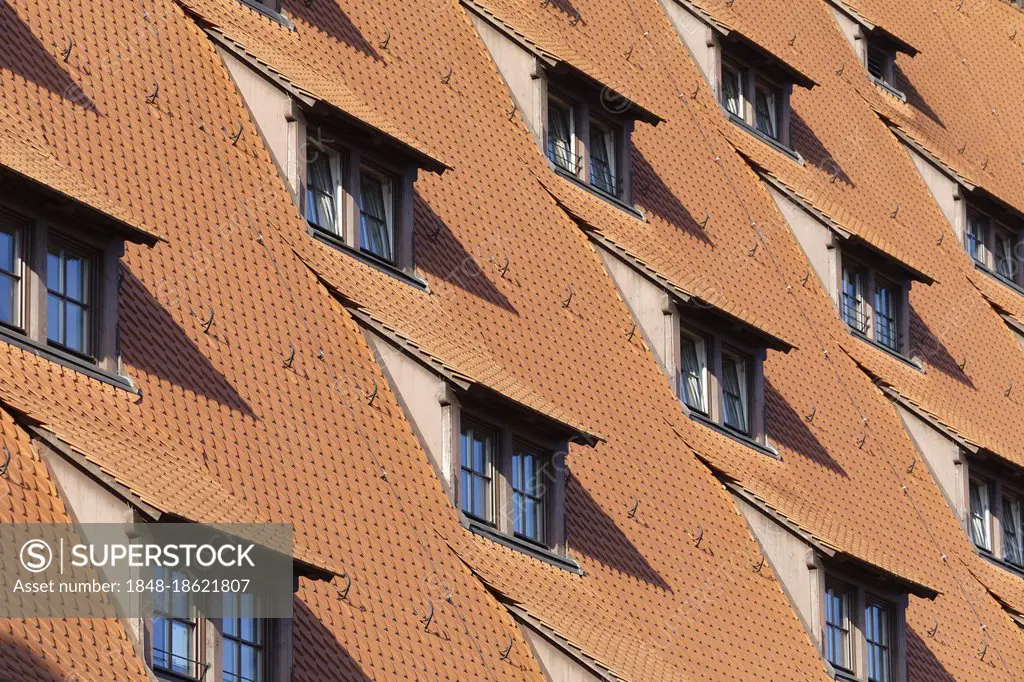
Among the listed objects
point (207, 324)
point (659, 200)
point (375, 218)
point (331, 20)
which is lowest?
point (207, 324)

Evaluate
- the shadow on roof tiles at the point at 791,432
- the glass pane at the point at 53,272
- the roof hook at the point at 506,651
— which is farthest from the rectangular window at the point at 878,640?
the glass pane at the point at 53,272

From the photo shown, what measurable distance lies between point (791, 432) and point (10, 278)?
13.6 metres

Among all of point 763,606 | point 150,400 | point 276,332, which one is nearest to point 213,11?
point 276,332

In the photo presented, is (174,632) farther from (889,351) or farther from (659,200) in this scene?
(889,351)

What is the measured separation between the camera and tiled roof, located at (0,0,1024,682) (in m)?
26.4

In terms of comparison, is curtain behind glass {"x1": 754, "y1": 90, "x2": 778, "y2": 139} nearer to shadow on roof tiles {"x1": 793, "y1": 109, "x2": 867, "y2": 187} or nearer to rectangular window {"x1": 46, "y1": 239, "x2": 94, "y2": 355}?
shadow on roof tiles {"x1": 793, "y1": 109, "x2": 867, "y2": 187}

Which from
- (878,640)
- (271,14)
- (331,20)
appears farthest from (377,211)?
(878,640)

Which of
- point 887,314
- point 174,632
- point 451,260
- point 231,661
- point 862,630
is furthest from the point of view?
point 887,314

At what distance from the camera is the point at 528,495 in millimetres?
29859

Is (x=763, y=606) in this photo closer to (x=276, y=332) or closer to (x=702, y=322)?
(x=702, y=322)

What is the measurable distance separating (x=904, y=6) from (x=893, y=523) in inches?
613

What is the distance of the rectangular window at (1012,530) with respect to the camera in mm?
39500

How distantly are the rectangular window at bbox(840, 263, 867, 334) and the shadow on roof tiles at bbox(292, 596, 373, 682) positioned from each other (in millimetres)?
15389

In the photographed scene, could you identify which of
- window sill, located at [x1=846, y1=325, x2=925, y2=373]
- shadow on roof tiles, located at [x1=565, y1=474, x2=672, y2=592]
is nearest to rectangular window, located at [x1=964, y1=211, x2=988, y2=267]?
window sill, located at [x1=846, y1=325, x2=925, y2=373]
